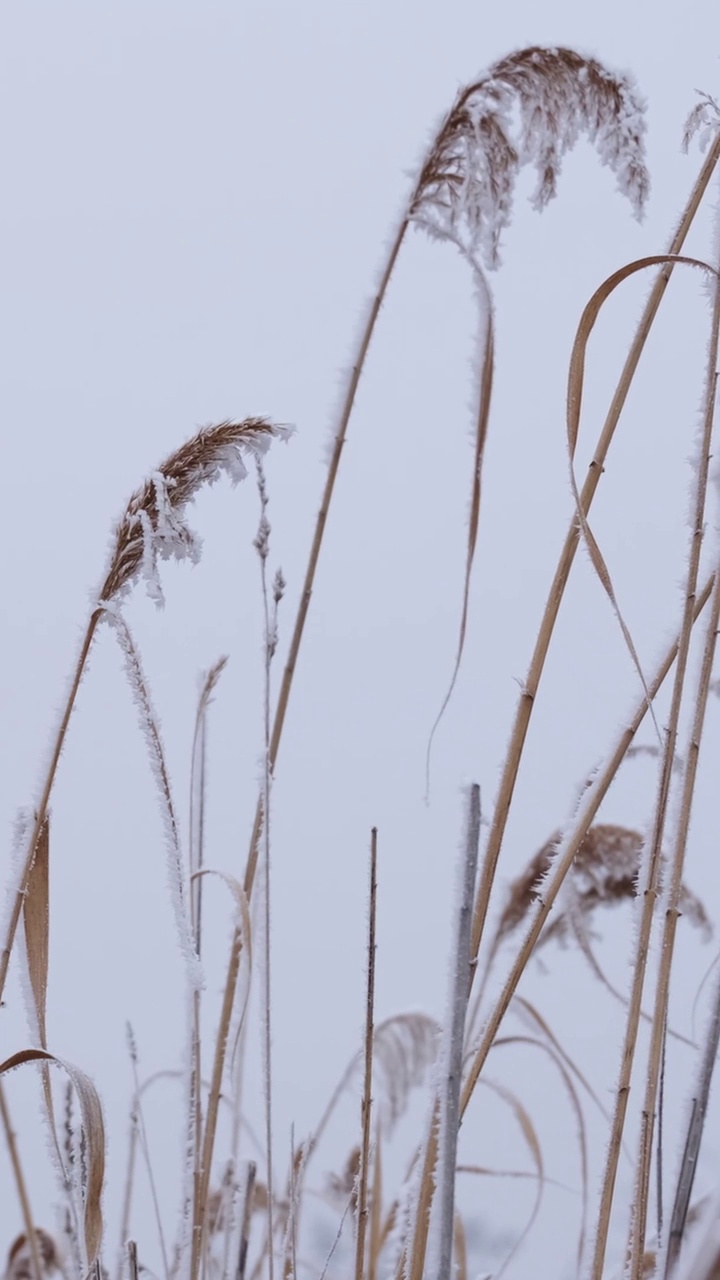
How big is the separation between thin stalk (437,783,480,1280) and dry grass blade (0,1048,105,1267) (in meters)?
0.14

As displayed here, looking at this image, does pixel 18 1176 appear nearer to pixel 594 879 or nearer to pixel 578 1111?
pixel 578 1111

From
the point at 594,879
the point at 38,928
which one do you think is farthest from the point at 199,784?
the point at 594,879

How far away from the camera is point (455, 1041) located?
15.4 inches

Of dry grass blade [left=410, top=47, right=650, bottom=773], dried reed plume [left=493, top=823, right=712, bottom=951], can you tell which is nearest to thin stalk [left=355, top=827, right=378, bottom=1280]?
dry grass blade [left=410, top=47, right=650, bottom=773]

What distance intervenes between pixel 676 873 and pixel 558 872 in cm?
6

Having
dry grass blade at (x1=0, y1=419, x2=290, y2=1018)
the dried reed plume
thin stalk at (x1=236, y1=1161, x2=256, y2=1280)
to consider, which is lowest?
thin stalk at (x1=236, y1=1161, x2=256, y2=1280)

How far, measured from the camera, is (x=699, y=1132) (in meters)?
0.52

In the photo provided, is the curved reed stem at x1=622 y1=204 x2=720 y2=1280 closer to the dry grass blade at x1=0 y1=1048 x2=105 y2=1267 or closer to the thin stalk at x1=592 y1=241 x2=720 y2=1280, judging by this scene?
the thin stalk at x1=592 y1=241 x2=720 y2=1280

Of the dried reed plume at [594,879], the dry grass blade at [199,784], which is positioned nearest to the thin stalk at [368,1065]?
the dry grass blade at [199,784]

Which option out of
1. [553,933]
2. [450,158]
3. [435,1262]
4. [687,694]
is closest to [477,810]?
[435,1262]

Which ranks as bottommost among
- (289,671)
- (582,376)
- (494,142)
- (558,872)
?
(558,872)

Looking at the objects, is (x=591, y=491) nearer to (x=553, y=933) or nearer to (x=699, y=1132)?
(x=699, y=1132)

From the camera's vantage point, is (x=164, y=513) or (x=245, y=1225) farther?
(x=245, y=1225)

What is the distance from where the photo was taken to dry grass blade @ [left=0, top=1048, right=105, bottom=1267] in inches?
17.3
